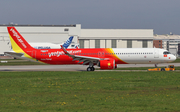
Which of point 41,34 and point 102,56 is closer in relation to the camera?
point 102,56

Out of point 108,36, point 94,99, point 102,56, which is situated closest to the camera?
point 94,99

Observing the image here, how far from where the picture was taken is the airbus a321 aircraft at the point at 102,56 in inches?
1671

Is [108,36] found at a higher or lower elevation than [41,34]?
lower

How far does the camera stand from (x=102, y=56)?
43.6 meters

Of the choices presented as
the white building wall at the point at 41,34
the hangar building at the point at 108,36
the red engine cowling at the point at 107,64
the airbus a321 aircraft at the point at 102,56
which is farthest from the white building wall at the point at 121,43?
the red engine cowling at the point at 107,64

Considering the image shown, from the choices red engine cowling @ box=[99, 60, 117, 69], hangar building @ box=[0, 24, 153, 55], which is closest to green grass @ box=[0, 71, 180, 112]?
red engine cowling @ box=[99, 60, 117, 69]

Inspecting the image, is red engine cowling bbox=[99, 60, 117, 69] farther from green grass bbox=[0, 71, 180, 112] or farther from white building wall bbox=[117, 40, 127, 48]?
white building wall bbox=[117, 40, 127, 48]

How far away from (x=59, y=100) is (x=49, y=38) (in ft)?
436

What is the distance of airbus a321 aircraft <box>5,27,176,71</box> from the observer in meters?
42.4

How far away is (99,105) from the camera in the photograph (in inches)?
626

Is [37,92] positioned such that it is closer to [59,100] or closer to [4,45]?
[59,100]

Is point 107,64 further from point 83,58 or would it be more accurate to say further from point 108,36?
point 108,36

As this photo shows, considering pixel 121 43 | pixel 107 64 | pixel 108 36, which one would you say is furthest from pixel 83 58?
pixel 121 43

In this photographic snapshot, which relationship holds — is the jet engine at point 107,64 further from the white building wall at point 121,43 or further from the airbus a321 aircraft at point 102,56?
the white building wall at point 121,43
